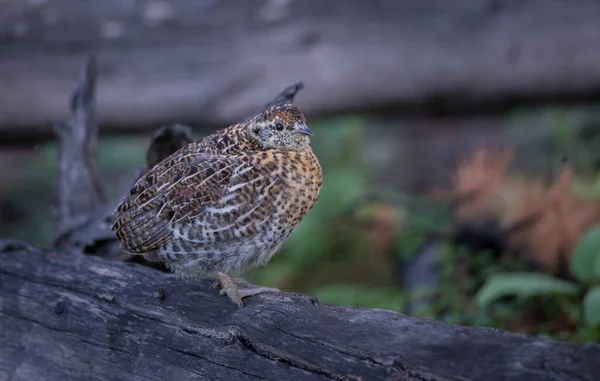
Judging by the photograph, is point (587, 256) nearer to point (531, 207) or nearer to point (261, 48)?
point (531, 207)

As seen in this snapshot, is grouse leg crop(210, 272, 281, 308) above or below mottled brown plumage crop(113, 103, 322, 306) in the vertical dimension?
below

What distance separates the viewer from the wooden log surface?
5.91m

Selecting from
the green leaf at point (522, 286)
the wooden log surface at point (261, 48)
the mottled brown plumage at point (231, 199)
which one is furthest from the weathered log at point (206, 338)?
the wooden log surface at point (261, 48)

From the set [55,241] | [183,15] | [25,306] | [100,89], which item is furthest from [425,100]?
[25,306]

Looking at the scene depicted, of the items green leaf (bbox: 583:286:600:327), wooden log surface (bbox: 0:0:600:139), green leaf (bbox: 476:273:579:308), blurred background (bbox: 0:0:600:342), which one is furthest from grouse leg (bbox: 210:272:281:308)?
wooden log surface (bbox: 0:0:600:139)

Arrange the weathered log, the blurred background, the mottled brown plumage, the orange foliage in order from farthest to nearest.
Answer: the blurred background → the orange foliage → the mottled brown plumage → the weathered log

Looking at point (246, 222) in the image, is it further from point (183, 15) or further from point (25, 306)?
point (183, 15)

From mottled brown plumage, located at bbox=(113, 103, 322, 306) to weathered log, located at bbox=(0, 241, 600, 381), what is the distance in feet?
0.48

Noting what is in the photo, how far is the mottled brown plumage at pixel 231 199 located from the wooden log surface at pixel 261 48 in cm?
237

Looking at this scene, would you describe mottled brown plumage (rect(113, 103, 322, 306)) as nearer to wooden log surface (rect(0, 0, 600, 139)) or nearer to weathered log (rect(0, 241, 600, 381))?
weathered log (rect(0, 241, 600, 381))

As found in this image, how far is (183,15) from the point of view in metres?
5.91

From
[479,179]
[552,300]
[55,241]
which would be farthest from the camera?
[479,179]

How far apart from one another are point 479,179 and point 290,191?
9.25ft

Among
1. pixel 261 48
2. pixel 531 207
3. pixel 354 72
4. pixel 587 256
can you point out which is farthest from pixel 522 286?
pixel 261 48
